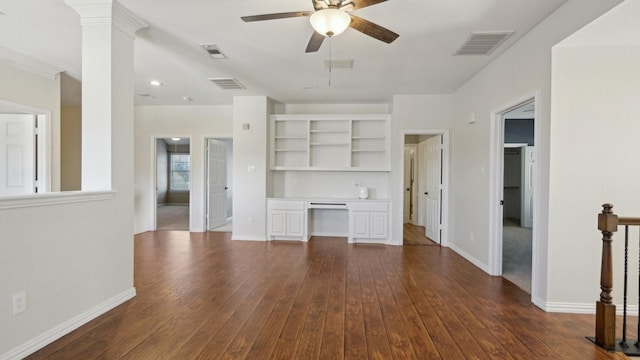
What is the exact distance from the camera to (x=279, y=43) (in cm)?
331

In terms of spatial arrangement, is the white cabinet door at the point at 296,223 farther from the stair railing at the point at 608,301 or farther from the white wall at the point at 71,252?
the stair railing at the point at 608,301

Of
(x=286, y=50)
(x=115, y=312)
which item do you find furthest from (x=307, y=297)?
(x=286, y=50)

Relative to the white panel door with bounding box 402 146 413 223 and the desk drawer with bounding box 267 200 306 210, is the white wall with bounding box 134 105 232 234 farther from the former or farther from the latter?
the white panel door with bounding box 402 146 413 223

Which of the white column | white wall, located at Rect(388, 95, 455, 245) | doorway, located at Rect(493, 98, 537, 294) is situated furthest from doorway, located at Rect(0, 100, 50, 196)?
doorway, located at Rect(493, 98, 537, 294)

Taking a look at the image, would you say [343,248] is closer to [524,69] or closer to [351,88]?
[351,88]

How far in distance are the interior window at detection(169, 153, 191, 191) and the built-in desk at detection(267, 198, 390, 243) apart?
8065 millimetres

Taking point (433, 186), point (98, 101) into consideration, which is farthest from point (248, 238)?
point (433, 186)

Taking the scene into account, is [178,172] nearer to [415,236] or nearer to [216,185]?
[216,185]

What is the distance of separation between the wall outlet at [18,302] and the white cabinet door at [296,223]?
12.5 feet

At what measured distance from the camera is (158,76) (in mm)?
4539

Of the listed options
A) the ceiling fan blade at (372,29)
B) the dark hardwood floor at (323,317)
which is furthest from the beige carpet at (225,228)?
the ceiling fan blade at (372,29)

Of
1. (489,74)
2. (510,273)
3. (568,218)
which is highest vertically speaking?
(489,74)

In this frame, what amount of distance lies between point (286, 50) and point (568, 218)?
10.9 feet

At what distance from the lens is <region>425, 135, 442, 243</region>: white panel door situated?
542 cm
